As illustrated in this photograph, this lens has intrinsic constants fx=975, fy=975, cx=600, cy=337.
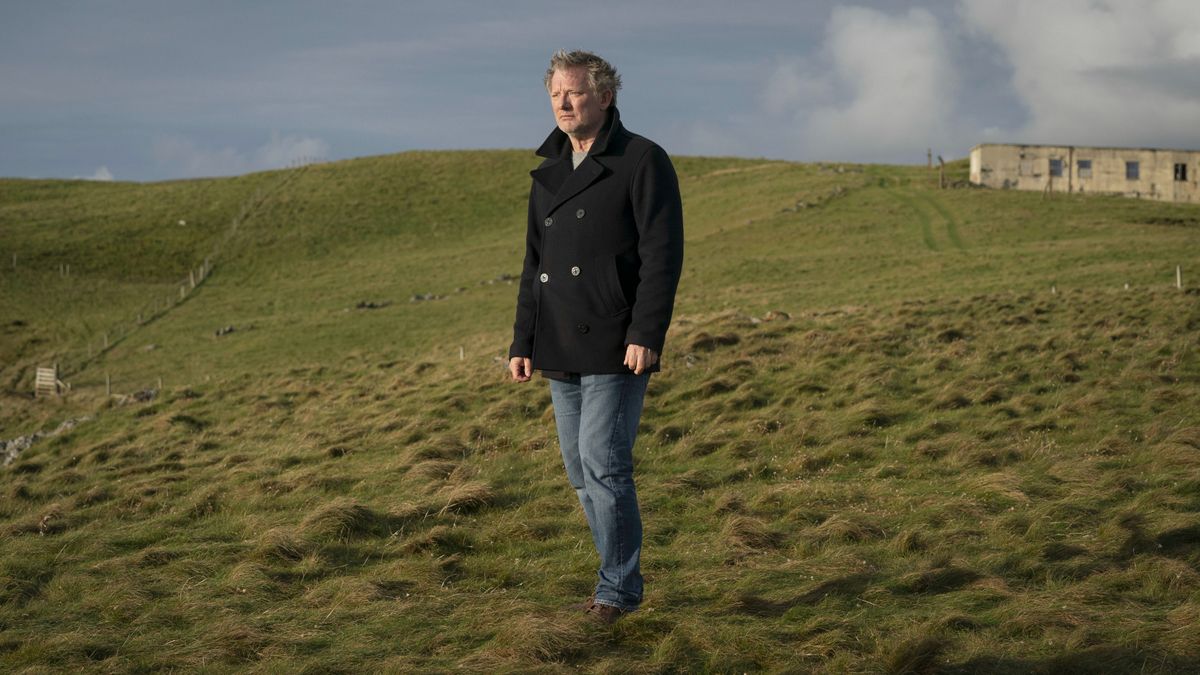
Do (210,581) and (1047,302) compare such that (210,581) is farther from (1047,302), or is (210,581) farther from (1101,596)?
(1047,302)

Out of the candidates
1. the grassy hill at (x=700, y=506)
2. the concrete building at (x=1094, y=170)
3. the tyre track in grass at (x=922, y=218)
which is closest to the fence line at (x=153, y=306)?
the grassy hill at (x=700, y=506)

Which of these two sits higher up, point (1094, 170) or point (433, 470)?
point (1094, 170)

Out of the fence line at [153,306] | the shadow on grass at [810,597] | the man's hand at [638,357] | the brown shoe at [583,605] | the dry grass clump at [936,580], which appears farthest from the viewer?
the fence line at [153,306]

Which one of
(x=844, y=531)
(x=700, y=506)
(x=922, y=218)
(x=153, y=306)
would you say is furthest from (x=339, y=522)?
(x=922, y=218)

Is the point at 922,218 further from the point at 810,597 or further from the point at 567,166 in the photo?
the point at 567,166

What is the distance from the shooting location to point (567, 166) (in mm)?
5941

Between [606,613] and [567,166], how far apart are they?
2.68 metres

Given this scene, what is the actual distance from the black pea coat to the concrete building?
67.6 meters

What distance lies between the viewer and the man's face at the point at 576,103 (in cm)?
554

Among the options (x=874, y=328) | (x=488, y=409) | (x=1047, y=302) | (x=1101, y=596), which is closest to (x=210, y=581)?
(x=1101, y=596)

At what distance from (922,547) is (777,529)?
1170 mm

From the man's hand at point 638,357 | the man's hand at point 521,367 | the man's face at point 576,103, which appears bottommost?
the man's hand at point 521,367

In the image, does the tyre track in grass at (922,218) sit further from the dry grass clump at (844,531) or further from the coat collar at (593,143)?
the coat collar at (593,143)

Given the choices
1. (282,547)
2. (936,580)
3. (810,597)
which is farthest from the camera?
(282,547)
